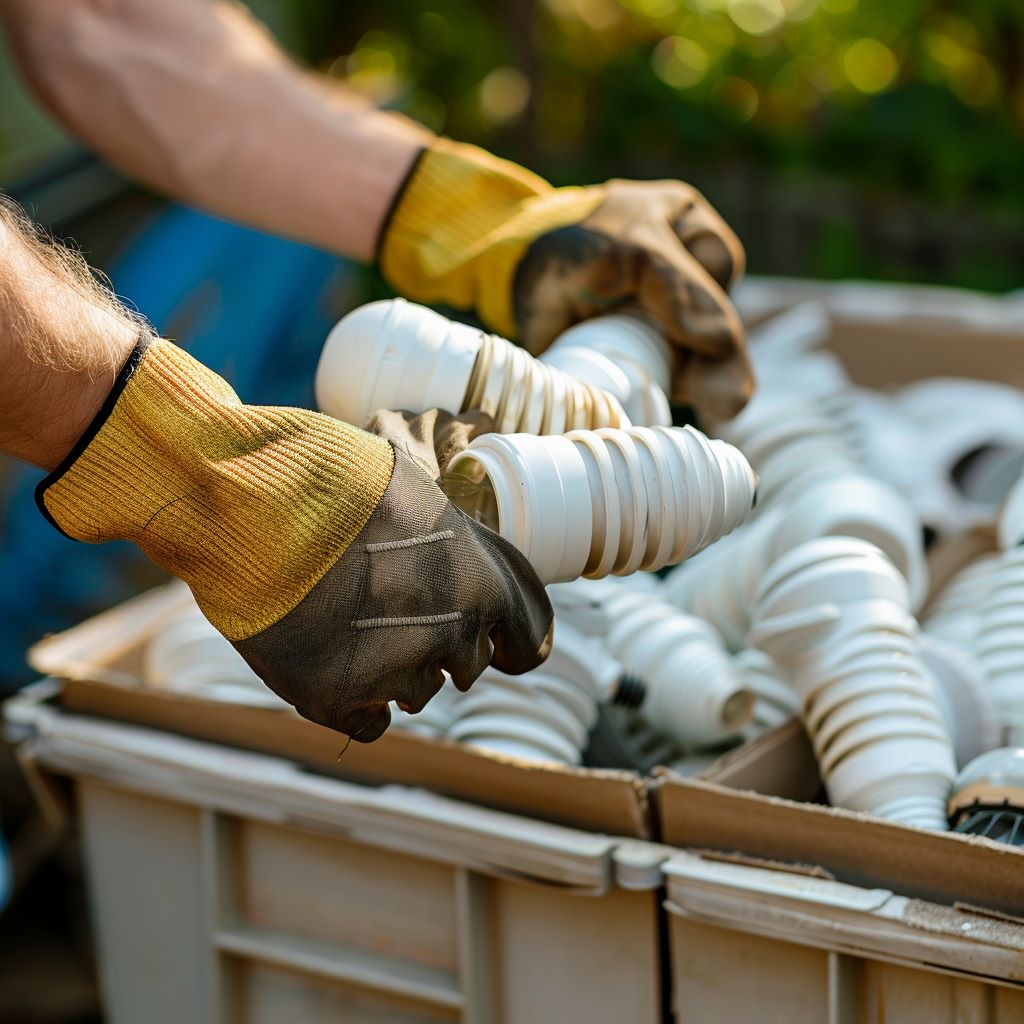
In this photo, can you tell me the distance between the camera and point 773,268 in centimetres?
539

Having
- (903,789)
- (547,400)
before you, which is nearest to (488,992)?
(903,789)

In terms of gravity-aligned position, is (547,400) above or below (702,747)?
above

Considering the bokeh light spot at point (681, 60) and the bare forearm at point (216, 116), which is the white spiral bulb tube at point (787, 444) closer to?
the bare forearm at point (216, 116)

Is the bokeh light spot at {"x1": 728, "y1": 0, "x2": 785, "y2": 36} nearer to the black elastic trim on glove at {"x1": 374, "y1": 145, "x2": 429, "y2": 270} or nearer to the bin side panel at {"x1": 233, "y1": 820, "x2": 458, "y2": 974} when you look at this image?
the black elastic trim on glove at {"x1": 374, "y1": 145, "x2": 429, "y2": 270}

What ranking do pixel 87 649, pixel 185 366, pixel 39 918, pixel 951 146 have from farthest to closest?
1. pixel 951 146
2. pixel 39 918
3. pixel 87 649
4. pixel 185 366

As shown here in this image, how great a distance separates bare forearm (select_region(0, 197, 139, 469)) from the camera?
→ 1180mm

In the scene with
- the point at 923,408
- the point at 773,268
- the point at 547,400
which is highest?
the point at 547,400

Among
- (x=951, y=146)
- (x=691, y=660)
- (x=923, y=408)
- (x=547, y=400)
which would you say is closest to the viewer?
(x=547, y=400)

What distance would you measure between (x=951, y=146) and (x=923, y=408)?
9.92 feet

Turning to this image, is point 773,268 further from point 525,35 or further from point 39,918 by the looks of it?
point 39,918

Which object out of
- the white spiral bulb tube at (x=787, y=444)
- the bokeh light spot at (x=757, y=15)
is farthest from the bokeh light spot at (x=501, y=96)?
the white spiral bulb tube at (x=787, y=444)

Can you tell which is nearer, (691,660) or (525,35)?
(691,660)

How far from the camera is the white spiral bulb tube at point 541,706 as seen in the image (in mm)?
1584

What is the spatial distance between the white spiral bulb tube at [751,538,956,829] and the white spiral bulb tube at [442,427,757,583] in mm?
311
